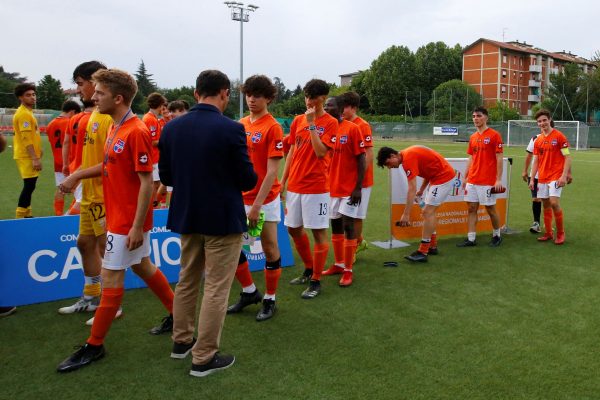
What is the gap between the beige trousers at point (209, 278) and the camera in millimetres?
3332

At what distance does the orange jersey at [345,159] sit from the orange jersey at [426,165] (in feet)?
3.17

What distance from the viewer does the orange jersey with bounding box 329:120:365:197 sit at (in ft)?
17.8

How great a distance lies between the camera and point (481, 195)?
752cm

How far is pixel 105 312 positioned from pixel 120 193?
841 mm

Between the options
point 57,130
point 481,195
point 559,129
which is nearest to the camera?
point 481,195

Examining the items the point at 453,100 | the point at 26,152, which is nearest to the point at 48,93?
the point at 453,100

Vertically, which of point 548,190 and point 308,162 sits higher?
point 308,162

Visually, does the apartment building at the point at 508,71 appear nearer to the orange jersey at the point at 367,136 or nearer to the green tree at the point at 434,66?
the green tree at the point at 434,66

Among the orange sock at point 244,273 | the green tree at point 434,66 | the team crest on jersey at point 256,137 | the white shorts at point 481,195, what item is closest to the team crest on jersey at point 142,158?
the team crest on jersey at point 256,137

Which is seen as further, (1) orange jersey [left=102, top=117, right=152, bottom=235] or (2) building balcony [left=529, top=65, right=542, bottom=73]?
(2) building balcony [left=529, top=65, right=542, bottom=73]

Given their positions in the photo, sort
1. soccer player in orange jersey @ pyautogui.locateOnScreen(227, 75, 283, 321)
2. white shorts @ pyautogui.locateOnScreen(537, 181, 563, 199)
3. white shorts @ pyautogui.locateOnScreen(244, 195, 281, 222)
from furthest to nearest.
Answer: white shorts @ pyautogui.locateOnScreen(537, 181, 563, 199)
white shorts @ pyautogui.locateOnScreen(244, 195, 281, 222)
soccer player in orange jersey @ pyautogui.locateOnScreen(227, 75, 283, 321)

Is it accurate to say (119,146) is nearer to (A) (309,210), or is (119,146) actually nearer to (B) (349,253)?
(A) (309,210)

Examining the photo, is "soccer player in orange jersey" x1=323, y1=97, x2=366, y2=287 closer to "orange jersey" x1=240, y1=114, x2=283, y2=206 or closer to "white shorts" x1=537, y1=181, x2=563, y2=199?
"orange jersey" x1=240, y1=114, x2=283, y2=206

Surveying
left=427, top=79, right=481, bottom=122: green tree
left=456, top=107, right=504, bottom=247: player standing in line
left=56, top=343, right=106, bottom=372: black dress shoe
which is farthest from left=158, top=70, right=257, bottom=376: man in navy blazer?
left=427, top=79, right=481, bottom=122: green tree
